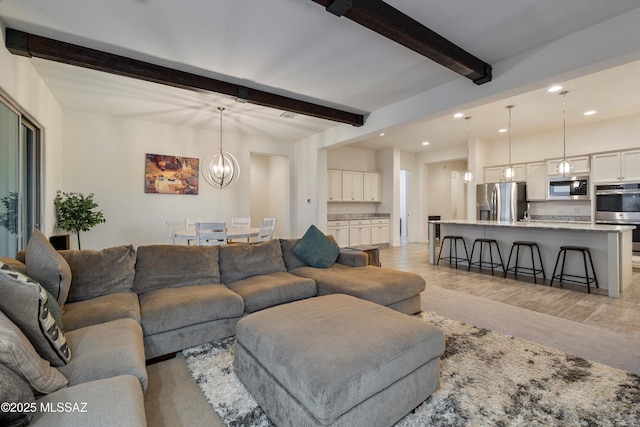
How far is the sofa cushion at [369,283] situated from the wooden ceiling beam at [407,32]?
2.22 m

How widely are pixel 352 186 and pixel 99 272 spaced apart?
6421mm

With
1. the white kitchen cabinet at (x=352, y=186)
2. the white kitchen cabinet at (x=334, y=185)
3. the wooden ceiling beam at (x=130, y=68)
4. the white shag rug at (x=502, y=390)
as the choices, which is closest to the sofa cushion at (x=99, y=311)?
the white shag rug at (x=502, y=390)

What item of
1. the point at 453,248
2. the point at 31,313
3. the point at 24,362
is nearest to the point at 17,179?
the point at 31,313

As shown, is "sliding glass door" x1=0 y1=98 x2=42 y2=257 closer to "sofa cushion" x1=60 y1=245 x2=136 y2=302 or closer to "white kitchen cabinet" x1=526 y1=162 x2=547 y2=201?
"sofa cushion" x1=60 y1=245 x2=136 y2=302

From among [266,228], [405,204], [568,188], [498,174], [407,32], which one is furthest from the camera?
[405,204]

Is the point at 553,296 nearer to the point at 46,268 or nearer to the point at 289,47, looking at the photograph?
the point at 289,47

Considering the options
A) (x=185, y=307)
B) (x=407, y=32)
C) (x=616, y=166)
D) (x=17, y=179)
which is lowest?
(x=185, y=307)

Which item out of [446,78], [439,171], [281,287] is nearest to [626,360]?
[281,287]

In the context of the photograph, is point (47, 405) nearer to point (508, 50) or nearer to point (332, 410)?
point (332, 410)

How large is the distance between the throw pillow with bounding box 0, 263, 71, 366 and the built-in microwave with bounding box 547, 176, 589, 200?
8.02 metres

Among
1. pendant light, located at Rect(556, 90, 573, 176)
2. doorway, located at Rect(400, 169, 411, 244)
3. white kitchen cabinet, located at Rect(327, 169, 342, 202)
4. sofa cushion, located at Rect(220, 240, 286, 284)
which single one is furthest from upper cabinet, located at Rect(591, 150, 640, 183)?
sofa cushion, located at Rect(220, 240, 286, 284)

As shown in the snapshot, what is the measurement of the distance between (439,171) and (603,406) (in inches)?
359

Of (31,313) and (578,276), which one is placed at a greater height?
(31,313)

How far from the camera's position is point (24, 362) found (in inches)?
40.5
